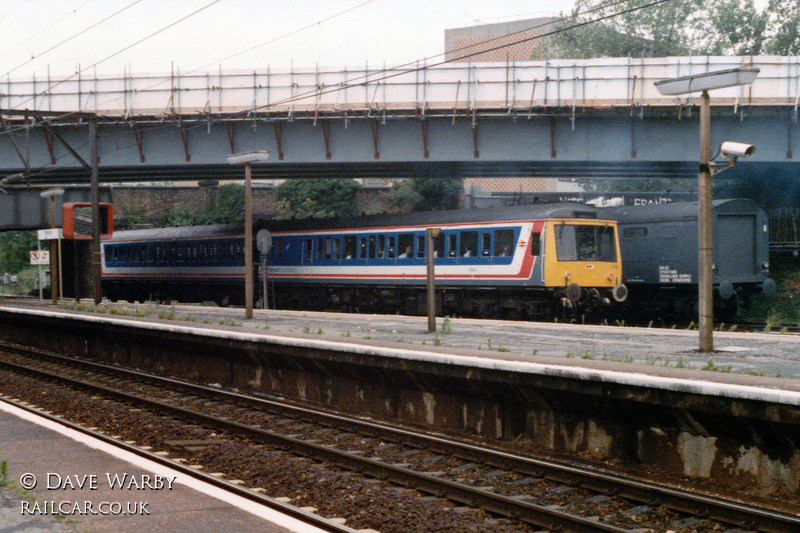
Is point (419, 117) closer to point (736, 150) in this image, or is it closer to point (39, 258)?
point (39, 258)

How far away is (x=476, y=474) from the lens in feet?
30.4

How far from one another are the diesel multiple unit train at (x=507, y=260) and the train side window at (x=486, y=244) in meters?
0.03

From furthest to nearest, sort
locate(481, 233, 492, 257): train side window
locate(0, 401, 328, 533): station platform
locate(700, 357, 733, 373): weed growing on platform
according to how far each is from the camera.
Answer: locate(481, 233, 492, 257): train side window
locate(700, 357, 733, 373): weed growing on platform
locate(0, 401, 328, 533): station platform

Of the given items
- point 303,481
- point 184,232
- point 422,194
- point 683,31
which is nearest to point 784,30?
point 683,31

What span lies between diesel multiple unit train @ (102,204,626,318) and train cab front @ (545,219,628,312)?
0.03 m

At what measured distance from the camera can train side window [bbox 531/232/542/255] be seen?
2339 cm

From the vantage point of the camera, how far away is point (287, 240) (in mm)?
32875

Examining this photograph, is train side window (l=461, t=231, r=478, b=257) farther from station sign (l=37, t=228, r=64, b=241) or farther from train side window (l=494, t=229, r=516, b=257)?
station sign (l=37, t=228, r=64, b=241)

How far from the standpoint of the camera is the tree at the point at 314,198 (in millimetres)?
64438

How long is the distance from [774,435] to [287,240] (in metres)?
26.0

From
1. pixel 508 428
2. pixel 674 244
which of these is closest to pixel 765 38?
pixel 674 244

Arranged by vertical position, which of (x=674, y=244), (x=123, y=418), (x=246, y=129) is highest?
(x=246, y=129)

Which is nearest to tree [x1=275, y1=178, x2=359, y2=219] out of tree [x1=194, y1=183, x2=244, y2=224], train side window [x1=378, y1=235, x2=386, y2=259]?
tree [x1=194, y1=183, x2=244, y2=224]

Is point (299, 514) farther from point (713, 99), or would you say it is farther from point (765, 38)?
point (765, 38)
